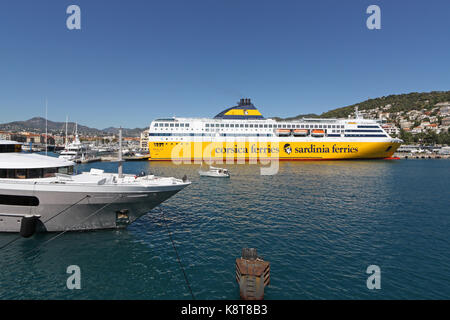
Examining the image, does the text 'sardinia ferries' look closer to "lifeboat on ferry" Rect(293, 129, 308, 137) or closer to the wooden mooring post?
the wooden mooring post

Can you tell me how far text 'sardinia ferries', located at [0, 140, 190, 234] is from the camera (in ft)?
38.8

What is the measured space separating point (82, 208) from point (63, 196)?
1151mm

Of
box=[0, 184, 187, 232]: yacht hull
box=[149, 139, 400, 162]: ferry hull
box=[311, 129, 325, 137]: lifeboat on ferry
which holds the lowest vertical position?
box=[0, 184, 187, 232]: yacht hull

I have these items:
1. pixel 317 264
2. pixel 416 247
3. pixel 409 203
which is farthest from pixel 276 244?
pixel 409 203

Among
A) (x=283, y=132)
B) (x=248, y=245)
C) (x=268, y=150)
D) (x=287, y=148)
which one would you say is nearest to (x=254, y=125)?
(x=283, y=132)

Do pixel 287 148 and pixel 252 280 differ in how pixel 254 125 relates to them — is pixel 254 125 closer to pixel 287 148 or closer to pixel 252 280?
pixel 287 148

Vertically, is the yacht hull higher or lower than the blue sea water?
higher

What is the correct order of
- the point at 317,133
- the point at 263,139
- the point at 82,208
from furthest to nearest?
1. the point at 317,133
2. the point at 263,139
3. the point at 82,208

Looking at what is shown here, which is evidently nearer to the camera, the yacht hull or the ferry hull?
the yacht hull

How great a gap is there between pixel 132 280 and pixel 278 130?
61.2 m

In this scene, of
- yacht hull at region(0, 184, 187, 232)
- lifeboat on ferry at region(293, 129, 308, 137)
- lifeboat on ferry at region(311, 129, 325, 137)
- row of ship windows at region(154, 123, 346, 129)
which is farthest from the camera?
lifeboat on ferry at region(293, 129, 308, 137)

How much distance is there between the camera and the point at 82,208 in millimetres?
12523

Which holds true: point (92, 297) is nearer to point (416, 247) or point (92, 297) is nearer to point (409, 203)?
point (416, 247)

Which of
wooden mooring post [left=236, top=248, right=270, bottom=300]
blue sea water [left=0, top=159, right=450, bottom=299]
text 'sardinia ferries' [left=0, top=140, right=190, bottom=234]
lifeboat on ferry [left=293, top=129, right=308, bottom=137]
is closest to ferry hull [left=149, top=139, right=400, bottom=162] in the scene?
lifeboat on ferry [left=293, top=129, right=308, bottom=137]
